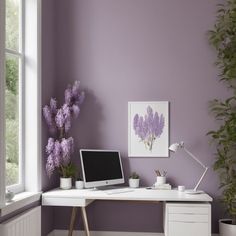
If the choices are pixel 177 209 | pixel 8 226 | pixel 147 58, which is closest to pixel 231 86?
pixel 147 58

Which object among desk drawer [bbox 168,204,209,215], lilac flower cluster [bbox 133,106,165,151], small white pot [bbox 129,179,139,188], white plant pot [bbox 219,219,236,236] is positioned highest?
lilac flower cluster [bbox 133,106,165,151]

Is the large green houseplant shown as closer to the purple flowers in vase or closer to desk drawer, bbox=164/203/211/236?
desk drawer, bbox=164/203/211/236

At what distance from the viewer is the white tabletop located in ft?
12.5

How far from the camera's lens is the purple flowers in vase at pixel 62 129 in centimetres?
421

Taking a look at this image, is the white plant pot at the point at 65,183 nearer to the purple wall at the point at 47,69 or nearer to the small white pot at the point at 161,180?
the purple wall at the point at 47,69

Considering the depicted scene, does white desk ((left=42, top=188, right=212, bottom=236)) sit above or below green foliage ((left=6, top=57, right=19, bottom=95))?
below

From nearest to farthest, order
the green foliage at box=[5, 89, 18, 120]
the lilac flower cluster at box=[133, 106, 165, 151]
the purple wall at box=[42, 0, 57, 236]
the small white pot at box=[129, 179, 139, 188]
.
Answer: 1. the green foliage at box=[5, 89, 18, 120]
2. the purple wall at box=[42, 0, 57, 236]
3. the small white pot at box=[129, 179, 139, 188]
4. the lilac flower cluster at box=[133, 106, 165, 151]

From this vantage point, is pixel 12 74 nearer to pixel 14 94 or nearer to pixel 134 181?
pixel 14 94

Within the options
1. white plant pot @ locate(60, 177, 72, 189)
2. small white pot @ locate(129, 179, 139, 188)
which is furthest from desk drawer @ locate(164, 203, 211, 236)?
white plant pot @ locate(60, 177, 72, 189)

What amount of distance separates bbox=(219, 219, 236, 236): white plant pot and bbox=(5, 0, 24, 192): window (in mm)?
1949

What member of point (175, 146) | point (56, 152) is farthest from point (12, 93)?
point (175, 146)

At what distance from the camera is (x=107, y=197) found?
387 cm

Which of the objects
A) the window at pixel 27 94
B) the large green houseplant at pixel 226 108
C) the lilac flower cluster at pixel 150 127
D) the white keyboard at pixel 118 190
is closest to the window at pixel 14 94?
the window at pixel 27 94

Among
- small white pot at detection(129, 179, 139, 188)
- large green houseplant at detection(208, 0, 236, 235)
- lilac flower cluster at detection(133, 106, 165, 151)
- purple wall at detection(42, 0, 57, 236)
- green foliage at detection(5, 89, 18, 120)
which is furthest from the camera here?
lilac flower cluster at detection(133, 106, 165, 151)
